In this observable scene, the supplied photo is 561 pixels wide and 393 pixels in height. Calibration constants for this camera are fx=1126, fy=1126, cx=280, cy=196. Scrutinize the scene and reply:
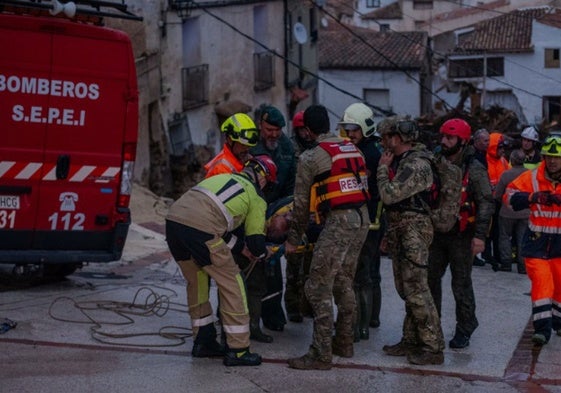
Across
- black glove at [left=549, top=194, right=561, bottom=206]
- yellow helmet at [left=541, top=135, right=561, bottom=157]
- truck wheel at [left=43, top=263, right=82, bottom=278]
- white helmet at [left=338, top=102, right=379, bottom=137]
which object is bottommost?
truck wheel at [left=43, top=263, right=82, bottom=278]

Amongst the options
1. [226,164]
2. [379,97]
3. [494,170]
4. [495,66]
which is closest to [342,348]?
[226,164]

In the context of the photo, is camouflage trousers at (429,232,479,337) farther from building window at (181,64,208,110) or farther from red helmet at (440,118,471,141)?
building window at (181,64,208,110)

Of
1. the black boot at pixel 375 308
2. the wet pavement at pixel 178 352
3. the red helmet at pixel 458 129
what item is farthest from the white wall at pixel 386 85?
the red helmet at pixel 458 129

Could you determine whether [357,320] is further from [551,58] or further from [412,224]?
[551,58]

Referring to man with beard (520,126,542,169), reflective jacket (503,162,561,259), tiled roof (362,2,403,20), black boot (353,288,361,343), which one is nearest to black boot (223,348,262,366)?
black boot (353,288,361,343)

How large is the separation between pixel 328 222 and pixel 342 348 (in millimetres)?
997

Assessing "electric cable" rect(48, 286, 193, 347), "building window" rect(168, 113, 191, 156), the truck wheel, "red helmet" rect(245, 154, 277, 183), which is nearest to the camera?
"red helmet" rect(245, 154, 277, 183)

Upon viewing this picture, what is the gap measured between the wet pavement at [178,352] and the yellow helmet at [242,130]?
1647 mm

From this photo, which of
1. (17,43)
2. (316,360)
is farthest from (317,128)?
(17,43)

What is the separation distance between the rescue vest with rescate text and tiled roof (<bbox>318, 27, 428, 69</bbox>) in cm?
4519

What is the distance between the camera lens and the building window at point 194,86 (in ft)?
87.3

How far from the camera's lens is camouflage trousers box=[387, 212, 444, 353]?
8320 millimetres

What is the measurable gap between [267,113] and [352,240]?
1544mm

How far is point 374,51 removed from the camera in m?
54.2
